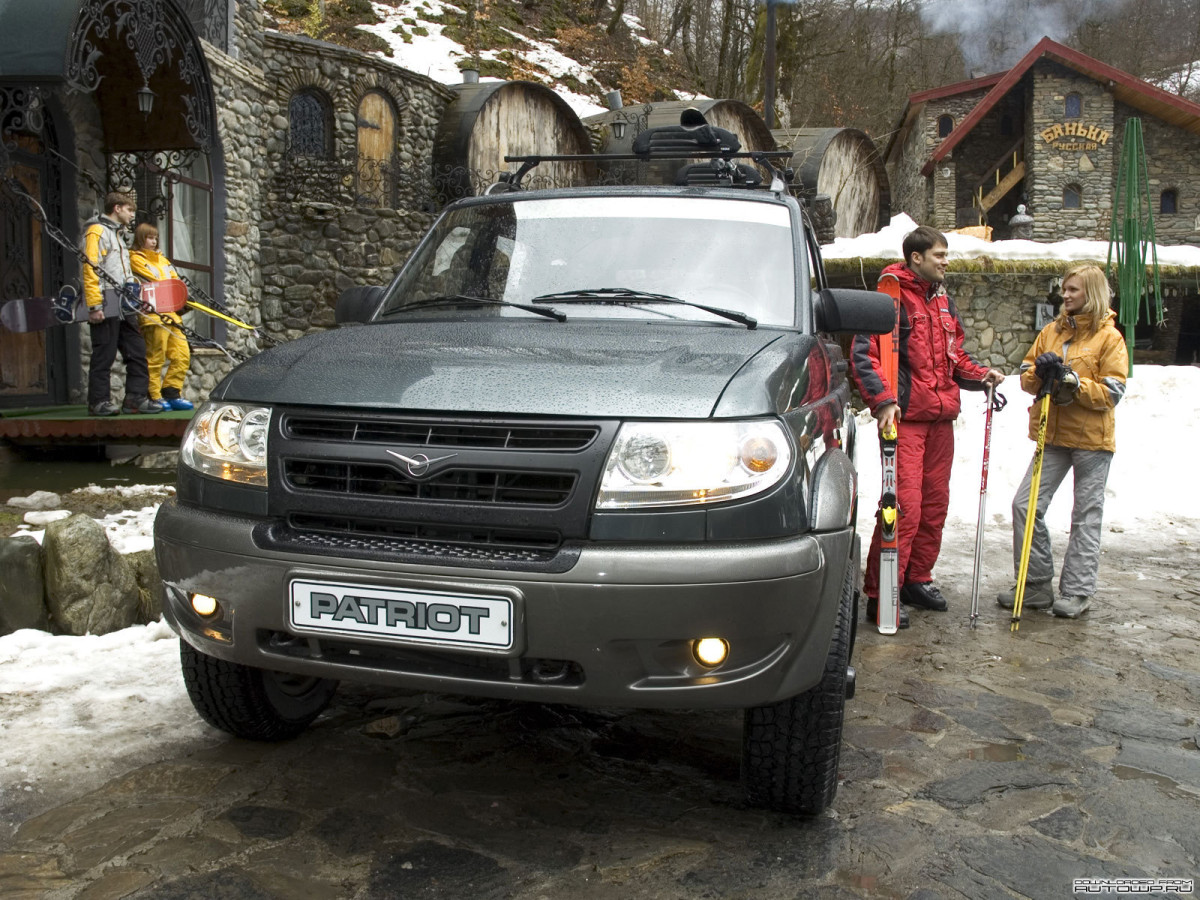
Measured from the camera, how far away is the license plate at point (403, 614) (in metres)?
2.47

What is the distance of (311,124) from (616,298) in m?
12.8

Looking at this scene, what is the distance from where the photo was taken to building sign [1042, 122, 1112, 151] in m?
29.6

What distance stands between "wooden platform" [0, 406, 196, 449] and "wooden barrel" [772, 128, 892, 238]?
12.3 meters

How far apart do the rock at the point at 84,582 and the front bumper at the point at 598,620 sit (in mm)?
1791

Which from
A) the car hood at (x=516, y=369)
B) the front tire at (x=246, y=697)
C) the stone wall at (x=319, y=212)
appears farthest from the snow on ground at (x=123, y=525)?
the stone wall at (x=319, y=212)

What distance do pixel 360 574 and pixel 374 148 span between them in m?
13.9

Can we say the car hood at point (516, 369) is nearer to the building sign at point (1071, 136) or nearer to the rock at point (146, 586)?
the rock at point (146, 586)

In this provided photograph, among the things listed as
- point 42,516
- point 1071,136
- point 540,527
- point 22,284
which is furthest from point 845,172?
point 540,527

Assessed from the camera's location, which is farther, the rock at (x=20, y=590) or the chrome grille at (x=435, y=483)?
the rock at (x=20, y=590)

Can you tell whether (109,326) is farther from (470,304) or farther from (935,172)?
(935,172)

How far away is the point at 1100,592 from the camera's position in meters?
6.01

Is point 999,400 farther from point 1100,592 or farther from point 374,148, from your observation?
point 374,148

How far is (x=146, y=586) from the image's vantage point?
177 inches

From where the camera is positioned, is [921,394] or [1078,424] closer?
[921,394]
